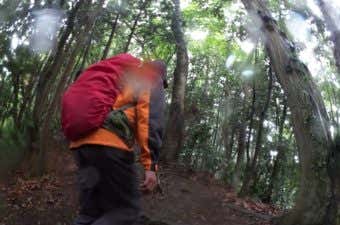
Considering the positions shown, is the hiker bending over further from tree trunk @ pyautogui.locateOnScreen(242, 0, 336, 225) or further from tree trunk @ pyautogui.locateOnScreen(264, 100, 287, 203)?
tree trunk @ pyautogui.locateOnScreen(264, 100, 287, 203)

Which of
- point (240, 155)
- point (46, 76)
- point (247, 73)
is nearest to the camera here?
point (46, 76)

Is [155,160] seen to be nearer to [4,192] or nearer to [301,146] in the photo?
[301,146]

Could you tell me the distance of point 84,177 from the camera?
10.6 feet

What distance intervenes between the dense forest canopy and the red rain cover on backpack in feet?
4.36

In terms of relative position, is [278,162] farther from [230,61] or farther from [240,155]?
[230,61]

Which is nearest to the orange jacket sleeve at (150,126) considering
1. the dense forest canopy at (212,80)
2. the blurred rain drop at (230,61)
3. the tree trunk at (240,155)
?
the dense forest canopy at (212,80)

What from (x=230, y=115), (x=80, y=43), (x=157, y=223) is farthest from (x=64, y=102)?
(x=230, y=115)

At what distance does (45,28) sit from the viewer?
812cm

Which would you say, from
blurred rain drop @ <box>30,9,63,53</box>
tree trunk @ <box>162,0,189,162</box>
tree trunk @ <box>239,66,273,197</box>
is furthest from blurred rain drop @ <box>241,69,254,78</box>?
blurred rain drop @ <box>30,9,63,53</box>

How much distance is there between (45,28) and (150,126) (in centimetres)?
554

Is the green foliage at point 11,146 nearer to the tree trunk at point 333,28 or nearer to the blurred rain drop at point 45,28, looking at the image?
the blurred rain drop at point 45,28

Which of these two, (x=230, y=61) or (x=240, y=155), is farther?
(x=230, y=61)

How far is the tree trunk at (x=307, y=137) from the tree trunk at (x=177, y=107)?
11.9ft

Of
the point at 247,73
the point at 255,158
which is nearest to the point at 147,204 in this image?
the point at 255,158
